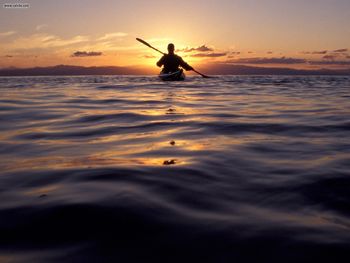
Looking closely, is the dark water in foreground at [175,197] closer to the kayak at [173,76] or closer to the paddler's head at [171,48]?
the kayak at [173,76]

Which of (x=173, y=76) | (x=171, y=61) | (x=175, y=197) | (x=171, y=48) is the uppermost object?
(x=171, y=48)

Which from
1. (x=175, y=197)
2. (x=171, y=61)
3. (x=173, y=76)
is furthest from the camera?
(x=173, y=76)

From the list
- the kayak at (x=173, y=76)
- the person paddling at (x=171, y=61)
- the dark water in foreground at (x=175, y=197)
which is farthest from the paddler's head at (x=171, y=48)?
the dark water in foreground at (x=175, y=197)

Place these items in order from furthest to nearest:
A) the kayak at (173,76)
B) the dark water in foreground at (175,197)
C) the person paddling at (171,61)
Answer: the kayak at (173,76), the person paddling at (171,61), the dark water in foreground at (175,197)

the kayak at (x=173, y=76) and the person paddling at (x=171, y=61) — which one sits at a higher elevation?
the person paddling at (x=171, y=61)

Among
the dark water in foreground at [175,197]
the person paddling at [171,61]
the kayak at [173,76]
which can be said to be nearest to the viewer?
the dark water in foreground at [175,197]

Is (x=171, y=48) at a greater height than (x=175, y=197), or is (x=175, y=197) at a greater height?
(x=171, y=48)

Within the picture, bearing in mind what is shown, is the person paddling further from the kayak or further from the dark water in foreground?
the dark water in foreground

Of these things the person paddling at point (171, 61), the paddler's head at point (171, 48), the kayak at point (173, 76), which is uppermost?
the paddler's head at point (171, 48)

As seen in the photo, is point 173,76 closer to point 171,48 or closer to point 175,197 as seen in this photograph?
point 171,48

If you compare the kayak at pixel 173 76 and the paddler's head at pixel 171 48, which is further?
the kayak at pixel 173 76

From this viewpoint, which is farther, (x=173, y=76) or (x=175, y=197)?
(x=173, y=76)

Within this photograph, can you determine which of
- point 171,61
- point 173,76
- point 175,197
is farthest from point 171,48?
point 175,197

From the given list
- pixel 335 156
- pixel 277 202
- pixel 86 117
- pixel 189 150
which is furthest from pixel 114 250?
pixel 86 117
